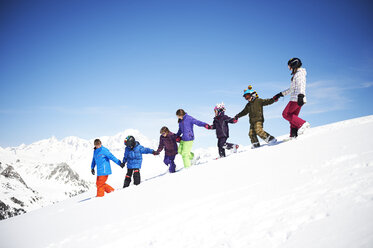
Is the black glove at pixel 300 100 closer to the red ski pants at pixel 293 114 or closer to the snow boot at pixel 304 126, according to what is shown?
the red ski pants at pixel 293 114

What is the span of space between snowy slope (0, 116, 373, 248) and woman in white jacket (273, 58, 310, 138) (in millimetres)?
2048

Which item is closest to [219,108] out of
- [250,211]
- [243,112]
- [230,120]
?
[230,120]

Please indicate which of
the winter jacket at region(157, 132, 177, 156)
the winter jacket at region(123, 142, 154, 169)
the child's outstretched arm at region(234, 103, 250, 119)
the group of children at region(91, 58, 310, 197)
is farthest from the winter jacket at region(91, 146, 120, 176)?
the child's outstretched arm at region(234, 103, 250, 119)

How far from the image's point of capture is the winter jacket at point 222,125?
372 inches

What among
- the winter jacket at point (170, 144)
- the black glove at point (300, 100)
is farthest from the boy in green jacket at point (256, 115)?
the winter jacket at point (170, 144)

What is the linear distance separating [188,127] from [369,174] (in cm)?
711

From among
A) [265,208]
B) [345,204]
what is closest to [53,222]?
[265,208]

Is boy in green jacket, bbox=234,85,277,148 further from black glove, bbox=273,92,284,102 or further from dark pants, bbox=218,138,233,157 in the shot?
dark pants, bbox=218,138,233,157

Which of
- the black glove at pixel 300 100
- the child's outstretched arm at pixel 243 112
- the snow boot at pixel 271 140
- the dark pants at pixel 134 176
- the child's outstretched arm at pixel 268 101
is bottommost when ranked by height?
the dark pants at pixel 134 176

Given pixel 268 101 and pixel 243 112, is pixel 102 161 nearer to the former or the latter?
pixel 243 112

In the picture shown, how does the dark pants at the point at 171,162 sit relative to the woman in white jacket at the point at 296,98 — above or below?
below

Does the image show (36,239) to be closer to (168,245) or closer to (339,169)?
(168,245)

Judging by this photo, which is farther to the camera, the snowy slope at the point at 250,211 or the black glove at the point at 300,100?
the black glove at the point at 300,100

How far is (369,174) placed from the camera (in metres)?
3.04
